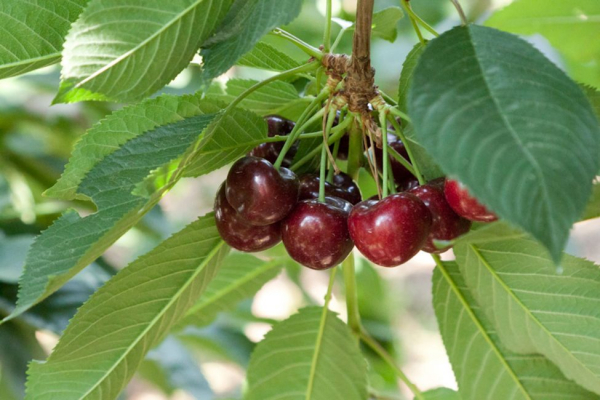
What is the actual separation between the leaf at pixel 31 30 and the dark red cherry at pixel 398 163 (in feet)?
1.40

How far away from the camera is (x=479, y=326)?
97 cm

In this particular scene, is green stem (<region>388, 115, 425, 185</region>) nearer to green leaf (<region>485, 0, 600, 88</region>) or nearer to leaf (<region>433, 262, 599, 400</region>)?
leaf (<region>433, 262, 599, 400</region>)

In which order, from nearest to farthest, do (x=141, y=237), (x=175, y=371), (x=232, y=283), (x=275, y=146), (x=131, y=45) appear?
(x=131, y=45) → (x=275, y=146) → (x=232, y=283) → (x=175, y=371) → (x=141, y=237)

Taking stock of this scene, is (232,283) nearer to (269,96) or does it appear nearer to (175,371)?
(175,371)

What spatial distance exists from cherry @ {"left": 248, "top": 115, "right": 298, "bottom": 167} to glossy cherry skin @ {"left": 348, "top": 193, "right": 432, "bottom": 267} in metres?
0.21

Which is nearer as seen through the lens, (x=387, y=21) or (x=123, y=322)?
(x=123, y=322)

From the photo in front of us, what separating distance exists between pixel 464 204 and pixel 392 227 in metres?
0.08

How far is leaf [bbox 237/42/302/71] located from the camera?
0.92 m

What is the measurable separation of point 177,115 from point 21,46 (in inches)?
8.3

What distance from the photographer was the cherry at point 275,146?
2.98 feet

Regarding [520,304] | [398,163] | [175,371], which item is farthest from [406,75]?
[175,371]

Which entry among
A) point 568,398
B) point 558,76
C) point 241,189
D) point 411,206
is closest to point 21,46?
point 241,189

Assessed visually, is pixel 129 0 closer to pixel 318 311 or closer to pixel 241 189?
pixel 241 189

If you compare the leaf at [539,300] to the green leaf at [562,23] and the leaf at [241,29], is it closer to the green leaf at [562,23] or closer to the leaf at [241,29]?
the leaf at [241,29]
